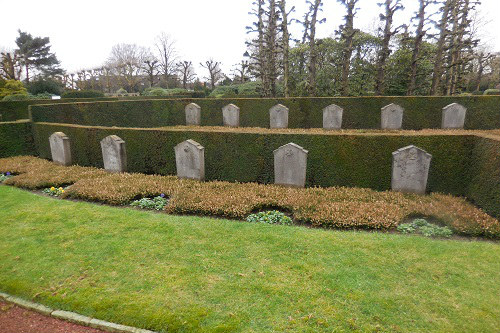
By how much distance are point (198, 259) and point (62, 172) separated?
7.45 meters

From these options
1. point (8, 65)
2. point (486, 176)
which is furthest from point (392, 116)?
point (8, 65)

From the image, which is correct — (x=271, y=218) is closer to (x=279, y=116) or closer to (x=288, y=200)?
(x=288, y=200)

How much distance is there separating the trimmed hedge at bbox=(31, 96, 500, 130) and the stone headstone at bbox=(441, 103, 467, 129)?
45cm

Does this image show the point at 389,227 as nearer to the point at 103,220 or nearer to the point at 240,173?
the point at 240,173

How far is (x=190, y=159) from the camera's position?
828 cm

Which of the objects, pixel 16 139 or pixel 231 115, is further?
pixel 231 115

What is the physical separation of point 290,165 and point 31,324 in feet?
19.8

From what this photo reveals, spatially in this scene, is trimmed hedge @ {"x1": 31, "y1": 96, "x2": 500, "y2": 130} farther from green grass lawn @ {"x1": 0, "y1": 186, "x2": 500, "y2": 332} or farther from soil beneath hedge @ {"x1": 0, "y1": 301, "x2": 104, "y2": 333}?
soil beneath hedge @ {"x1": 0, "y1": 301, "x2": 104, "y2": 333}

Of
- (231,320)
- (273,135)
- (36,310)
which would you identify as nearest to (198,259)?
(231,320)

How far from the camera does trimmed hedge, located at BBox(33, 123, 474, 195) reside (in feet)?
23.2

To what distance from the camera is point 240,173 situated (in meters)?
8.37

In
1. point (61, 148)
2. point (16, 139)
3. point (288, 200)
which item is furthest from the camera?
point (16, 139)

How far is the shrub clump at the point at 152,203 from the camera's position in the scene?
270 inches

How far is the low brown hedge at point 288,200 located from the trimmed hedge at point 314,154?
551 millimetres
